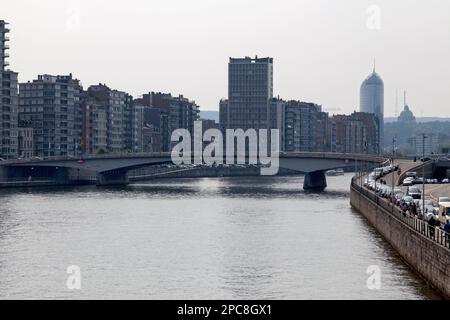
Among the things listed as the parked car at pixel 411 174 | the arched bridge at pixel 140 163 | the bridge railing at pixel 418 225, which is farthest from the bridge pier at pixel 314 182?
the bridge railing at pixel 418 225

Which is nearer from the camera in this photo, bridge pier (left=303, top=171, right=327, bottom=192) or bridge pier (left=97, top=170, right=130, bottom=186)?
bridge pier (left=303, top=171, right=327, bottom=192)

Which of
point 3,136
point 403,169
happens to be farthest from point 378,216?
point 3,136

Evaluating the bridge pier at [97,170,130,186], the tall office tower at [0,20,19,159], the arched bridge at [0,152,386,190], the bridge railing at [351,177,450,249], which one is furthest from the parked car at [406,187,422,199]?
the tall office tower at [0,20,19,159]

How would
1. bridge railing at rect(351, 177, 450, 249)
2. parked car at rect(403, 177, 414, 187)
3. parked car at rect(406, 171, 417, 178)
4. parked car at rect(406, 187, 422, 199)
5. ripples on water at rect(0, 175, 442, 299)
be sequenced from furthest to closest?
parked car at rect(406, 171, 417, 178)
parked car at rect(403, 177, 414, 187)
parked car at rect(406, 187, 422, 199)
ripples on water at rect(0, 175, 442, 299)
bridge railing at rect(351, 177, 450, 249)

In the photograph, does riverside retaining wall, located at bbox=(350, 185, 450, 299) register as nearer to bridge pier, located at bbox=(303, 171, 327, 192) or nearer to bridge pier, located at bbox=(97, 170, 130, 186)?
bridge pier, located at bbox=(303, 171, 327, 192)

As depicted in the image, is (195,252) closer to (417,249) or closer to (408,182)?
(417,249)

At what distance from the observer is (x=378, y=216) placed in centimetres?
7750

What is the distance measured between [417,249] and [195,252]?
16.6 meters

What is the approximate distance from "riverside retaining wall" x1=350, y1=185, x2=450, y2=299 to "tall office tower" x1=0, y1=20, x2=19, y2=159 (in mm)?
116953

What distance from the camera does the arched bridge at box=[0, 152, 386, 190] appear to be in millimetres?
154625
